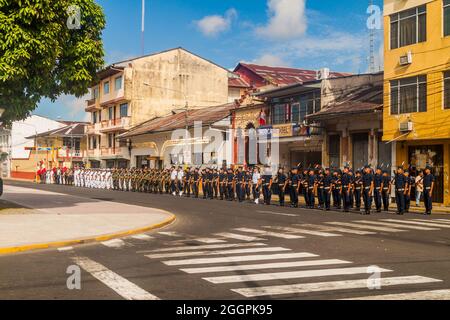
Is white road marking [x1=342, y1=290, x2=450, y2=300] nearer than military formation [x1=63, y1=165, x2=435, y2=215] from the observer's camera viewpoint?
Yes

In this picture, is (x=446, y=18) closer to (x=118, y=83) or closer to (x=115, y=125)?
(x=118, y=83)

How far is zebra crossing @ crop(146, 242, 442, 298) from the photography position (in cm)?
729

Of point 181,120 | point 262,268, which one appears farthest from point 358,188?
point 181,120

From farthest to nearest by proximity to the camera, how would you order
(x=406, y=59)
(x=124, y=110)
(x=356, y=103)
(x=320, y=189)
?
(x=124, y=110) < (x=356, y=103) < (x=406, y=59) < (x=320, y=189)

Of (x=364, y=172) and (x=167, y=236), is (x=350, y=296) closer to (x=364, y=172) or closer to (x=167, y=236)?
(x=167, y=236)

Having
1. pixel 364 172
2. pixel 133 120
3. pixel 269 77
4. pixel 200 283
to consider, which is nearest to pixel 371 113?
pixel 364 172

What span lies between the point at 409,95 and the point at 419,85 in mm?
734

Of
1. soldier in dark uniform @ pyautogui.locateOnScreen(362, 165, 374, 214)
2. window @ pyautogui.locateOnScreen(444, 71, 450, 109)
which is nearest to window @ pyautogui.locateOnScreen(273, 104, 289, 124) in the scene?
window @ pyautogui.locateOnScreen(444, 71, 450, 109)

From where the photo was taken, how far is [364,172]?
2180cm

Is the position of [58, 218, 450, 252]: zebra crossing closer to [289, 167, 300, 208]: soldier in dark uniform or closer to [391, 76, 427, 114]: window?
[289, 167, 300, 208]: soldier in dark uniform

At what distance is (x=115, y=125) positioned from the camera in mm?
59688

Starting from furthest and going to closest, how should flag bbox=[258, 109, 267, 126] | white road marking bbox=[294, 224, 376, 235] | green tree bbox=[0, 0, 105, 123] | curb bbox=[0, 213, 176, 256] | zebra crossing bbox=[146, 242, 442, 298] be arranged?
flag bbox=[258, 109, 267, 126] → green tree bbox=[0, 0, 105, 123] → white road marking bbox=[294, 224, 376, 235] → curb bbox=[0, 213, 176, 256] → zebra crossing bbox=[146, 242, 442, 298]

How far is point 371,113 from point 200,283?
73.1 feet

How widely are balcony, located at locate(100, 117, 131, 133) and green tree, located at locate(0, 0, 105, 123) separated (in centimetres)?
3834
